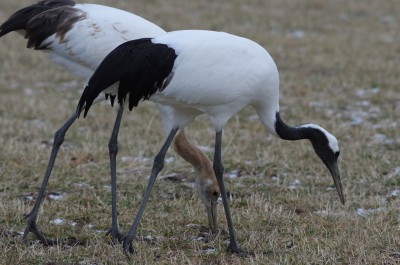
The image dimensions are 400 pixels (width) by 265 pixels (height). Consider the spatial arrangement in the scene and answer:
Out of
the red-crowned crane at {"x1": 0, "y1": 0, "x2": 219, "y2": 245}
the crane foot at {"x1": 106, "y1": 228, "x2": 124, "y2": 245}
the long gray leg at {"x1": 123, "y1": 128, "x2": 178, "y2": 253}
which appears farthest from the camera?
the red-crowned crane at {"x1": 0, "y1": 0, "x2": 219, "y2": 245}

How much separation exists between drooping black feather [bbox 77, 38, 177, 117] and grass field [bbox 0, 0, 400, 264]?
1046 mm

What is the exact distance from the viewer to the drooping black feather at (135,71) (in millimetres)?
4984

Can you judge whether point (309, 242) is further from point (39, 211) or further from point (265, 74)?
point (39, 211)

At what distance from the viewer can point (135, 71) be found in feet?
16.3

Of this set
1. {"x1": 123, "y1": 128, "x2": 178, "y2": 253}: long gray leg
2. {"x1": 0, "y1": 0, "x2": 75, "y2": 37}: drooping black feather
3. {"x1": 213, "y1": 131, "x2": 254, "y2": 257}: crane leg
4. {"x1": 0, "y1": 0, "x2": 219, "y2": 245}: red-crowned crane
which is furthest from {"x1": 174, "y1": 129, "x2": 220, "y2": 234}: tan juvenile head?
{"x1": 0, "y1": 0, "x2": 75, "y2": 37}: drooping black feather

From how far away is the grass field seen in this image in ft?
17.2

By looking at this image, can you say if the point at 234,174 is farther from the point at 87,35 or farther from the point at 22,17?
the point at 22,17

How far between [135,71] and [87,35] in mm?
1270

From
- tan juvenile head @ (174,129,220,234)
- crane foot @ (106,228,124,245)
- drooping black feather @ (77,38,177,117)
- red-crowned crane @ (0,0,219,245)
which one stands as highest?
drooping black feather @ (77,38,177,117)

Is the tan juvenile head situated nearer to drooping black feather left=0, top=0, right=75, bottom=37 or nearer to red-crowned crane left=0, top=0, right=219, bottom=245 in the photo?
red-crowned crane left=0, top=0, right=219, bottom=245

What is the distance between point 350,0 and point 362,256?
14.6 metres

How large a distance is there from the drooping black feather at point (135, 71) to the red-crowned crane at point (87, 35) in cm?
88

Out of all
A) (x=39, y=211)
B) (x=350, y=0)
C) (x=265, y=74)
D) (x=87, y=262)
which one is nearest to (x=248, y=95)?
(x=265, y=74)

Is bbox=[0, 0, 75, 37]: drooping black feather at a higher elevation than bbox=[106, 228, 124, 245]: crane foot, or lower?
higher
